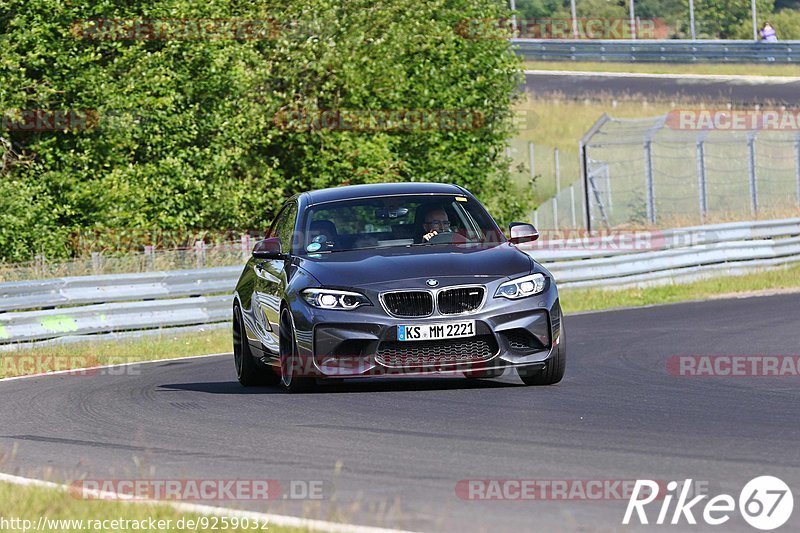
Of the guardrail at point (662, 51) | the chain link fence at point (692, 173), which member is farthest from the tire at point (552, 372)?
the guardrail at point (662, 51)

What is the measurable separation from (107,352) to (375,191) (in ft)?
22.3

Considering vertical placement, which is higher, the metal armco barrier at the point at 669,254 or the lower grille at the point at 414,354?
the lower grille at the point at 414,354

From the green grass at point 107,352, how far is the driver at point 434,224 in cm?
569

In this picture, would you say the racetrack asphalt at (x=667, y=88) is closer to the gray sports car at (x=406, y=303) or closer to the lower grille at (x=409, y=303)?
the gray sports car at (x=406, y=303)

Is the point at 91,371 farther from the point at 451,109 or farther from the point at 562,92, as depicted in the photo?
the point at 562,92

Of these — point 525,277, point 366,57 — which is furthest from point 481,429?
point 366,57

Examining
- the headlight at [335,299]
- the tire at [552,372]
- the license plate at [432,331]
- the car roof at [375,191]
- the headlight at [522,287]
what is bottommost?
the tire at [552,372]

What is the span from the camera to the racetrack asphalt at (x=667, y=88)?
50094mm

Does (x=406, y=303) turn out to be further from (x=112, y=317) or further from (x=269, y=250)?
(x=112, y=317)

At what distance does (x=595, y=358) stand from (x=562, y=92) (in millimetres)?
41973

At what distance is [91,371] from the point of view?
15.2 meters

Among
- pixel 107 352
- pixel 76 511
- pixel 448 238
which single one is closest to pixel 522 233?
pixel 448 238

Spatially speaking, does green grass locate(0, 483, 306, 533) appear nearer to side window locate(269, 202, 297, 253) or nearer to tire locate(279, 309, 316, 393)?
tire locate(279, 309, 316, 393)

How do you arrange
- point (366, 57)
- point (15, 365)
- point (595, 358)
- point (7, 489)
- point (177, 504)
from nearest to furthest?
1. point (177, 504)
2. point (7, 489)
3. point (595, 358)
4. point (15, 365)
5. point (366, 57)
